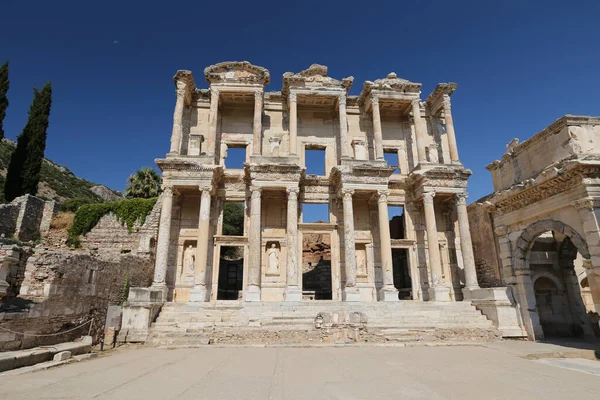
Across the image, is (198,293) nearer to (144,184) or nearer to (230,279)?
(230,279)

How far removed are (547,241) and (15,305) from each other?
60.0 feet

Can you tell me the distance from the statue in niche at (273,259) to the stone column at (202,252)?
10.4 ft

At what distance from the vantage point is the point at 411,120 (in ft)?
69.3

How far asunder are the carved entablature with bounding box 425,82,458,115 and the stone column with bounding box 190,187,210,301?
14.4 m

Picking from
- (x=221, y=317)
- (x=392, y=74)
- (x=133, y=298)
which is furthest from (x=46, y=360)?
(x=392, y=74)

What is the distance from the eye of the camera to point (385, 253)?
16.6 metres

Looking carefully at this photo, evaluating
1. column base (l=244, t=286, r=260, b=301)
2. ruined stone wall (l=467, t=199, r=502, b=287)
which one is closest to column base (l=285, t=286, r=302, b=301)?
column base (l=244, t=286, r=260, b=301)

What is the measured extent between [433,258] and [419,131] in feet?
23.6

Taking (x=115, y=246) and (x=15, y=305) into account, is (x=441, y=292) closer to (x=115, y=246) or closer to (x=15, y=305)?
(x=15, y=305)

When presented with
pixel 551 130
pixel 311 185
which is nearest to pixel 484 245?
pixel 551 130

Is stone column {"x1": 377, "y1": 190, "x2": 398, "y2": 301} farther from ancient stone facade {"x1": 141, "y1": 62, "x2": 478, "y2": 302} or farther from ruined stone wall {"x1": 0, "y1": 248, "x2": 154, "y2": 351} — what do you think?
ruined stone wall {"x1": 0, "y1": 248, "x2": 154, "y2": 351}

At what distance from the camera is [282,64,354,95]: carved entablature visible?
63.0 ft

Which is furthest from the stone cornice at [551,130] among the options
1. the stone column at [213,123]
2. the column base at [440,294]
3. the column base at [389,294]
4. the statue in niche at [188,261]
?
the statue in niche at [188,261]

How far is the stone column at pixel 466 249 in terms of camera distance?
16219 millimetres
